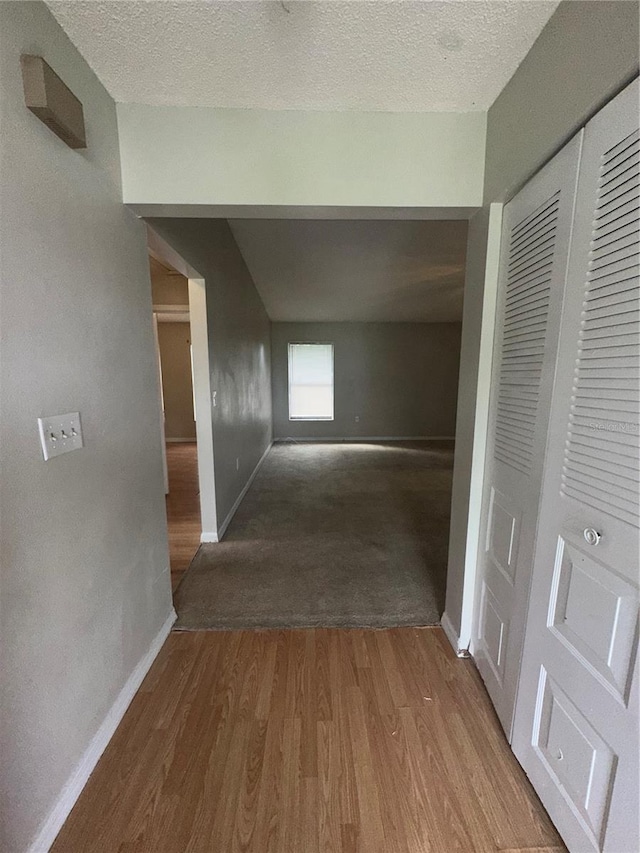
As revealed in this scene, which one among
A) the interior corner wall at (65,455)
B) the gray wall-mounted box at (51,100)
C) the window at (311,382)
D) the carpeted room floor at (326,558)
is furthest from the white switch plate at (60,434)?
the window at (311,382)

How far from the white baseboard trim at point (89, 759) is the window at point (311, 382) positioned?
5.53 meters

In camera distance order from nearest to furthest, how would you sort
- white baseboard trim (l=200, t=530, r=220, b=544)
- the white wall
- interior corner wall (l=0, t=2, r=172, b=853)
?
1. interior corner wall (l=0, t=2, r=172, b=853)
2. the white wall
3. white baseboard trim (l=200, t=530, r=220, b=544)

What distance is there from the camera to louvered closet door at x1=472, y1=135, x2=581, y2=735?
39.9 inches

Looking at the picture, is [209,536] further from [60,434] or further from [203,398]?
[60,434]

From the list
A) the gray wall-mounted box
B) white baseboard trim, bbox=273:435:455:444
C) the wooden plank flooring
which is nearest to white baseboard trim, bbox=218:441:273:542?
the wooden plank flooring

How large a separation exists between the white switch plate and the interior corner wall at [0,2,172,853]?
0.07ft

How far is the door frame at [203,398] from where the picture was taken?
8.32 ft

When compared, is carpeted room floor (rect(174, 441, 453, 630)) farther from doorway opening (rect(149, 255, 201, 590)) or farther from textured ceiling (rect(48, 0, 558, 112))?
textured ceiling (rect(48, 0, 558, 112))

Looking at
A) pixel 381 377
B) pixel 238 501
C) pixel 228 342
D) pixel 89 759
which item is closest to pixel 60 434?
pixel 89 759

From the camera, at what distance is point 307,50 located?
42.6 inches

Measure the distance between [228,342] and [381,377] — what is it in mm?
Result: 4196

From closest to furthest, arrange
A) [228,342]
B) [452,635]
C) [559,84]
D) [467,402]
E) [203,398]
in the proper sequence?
[559,84], [467,402], [452,635], [203,398], [228,342]

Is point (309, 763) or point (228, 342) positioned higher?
point (228, 342)

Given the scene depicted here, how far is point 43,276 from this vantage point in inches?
38.3
